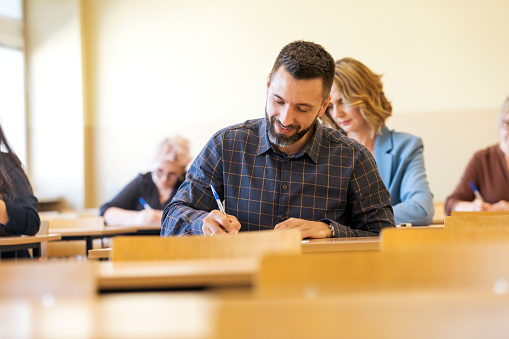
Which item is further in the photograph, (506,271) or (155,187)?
(155,187)

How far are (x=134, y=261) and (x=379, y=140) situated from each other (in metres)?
2.19

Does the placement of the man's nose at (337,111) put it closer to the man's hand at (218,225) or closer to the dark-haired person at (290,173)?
the dark-haired person at (290,173)

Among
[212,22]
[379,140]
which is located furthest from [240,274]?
[212,22]

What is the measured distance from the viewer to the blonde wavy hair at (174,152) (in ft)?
16.6

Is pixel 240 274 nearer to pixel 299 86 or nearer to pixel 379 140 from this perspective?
pixel 299 86

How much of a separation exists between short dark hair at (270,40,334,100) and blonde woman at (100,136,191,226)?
103 inches

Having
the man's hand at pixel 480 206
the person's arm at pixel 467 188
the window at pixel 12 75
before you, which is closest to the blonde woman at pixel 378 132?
the man's hand at pixel 480 206

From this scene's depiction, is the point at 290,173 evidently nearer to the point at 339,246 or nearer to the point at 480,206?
the point at 339,246

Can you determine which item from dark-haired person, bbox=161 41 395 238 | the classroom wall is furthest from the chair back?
the classroom wall

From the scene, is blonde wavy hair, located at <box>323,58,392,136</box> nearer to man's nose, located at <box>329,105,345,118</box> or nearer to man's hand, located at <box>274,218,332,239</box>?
man's nose, located at <box>329,105,345,118</box>

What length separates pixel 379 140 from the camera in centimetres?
368

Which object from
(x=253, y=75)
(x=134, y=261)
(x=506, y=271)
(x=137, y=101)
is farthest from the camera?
(x=137, y=101)

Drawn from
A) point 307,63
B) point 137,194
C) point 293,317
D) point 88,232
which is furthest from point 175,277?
point 137,194

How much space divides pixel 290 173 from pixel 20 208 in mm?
1462
